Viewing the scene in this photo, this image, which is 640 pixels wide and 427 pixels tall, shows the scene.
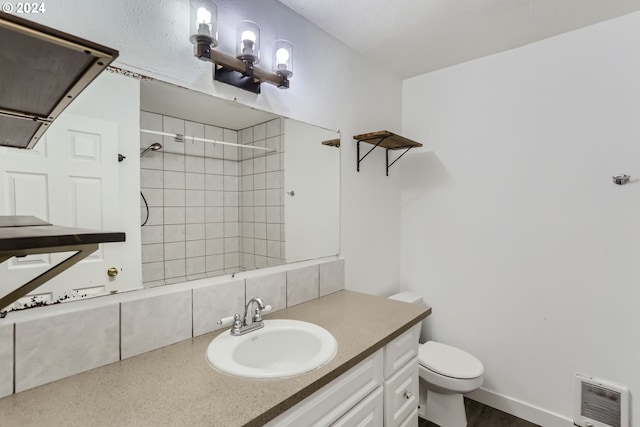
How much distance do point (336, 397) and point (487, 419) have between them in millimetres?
1512

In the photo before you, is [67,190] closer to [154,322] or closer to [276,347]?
[154,322]

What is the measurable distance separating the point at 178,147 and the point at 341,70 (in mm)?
1158

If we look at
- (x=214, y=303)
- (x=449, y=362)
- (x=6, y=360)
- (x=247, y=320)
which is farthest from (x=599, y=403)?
(x=6, y=360)

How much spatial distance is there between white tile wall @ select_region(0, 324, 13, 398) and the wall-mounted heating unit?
2.51 meters

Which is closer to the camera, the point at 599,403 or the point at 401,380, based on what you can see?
the point at 401,380

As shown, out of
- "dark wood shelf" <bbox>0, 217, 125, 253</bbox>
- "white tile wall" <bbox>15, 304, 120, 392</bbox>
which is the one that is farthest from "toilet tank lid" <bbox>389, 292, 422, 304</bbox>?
"dark wood shelf" <bbox>0, 217, 125, 253</bbox>

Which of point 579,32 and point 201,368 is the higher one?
point 579,32

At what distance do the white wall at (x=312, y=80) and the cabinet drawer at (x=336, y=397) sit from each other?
80cm

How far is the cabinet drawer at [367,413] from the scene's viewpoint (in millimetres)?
1066

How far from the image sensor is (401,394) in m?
1.38

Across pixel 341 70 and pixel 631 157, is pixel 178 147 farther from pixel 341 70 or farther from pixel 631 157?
pixel 631 157

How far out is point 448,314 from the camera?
2.26 metres

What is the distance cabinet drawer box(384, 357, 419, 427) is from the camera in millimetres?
1281

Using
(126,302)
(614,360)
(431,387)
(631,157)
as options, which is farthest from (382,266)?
(126,302)
